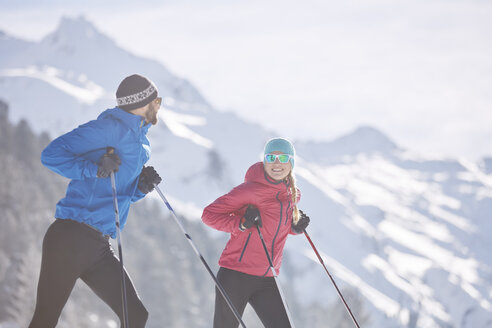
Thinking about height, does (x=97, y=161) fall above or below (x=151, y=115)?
below

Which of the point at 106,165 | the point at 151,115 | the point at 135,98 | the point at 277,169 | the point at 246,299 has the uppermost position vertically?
the point at 135,98

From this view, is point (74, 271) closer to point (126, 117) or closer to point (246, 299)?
point (126, 117)

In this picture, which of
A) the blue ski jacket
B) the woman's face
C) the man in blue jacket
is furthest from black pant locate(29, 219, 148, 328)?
the woman's face

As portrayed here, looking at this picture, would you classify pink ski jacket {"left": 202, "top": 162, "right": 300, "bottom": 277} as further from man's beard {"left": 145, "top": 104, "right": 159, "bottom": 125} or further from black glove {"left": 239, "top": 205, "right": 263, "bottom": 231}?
man's beard {"left": 145, "top": 104, "right": 159, "bottom": 125}

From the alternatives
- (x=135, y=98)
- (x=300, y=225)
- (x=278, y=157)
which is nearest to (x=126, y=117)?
(x=135, y=98)

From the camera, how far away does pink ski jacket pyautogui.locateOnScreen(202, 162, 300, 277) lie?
5.00 m

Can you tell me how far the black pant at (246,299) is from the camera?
493cm

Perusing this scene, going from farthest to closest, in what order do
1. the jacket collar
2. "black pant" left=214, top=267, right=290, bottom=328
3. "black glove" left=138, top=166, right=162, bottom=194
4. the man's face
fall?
"black pant" left=214, top=267, right=290, bottom=328, "black glove" left=138, top=166, right=162, bottom=194, the man's face, the jacket collar

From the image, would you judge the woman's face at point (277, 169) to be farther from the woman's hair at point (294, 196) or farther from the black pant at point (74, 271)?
the black pant at point (74, 271)

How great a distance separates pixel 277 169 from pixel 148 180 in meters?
1.22

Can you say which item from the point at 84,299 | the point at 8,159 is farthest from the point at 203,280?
the point at 8,159

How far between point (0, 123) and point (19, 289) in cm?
4136

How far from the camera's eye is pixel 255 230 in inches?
197

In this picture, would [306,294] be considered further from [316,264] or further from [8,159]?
[8,159]
